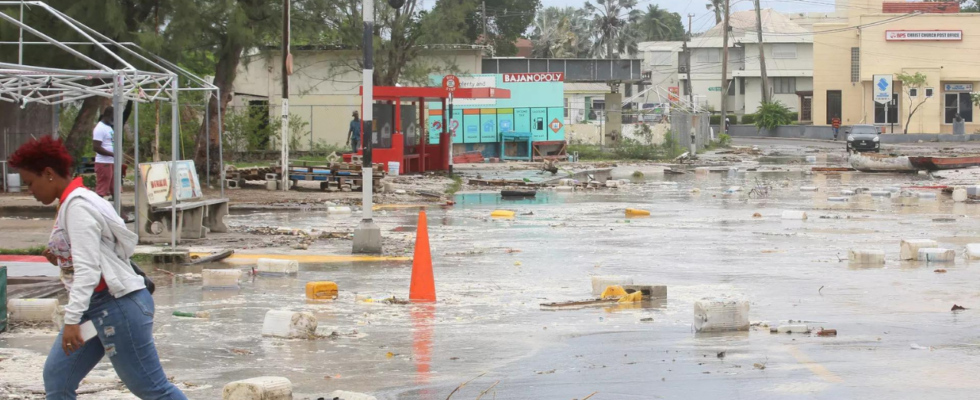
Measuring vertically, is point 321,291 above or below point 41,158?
below

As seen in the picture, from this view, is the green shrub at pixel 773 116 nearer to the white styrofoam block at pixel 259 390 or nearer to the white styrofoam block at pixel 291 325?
the white styrofoam block at pixel 291 325

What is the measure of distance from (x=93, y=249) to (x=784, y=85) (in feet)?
326

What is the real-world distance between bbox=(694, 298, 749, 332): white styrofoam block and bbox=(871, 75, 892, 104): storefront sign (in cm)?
6729

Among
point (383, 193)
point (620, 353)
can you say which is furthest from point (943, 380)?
point (383, 193)

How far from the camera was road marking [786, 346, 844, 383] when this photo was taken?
733 centimetres

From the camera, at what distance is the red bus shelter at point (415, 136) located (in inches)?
1277

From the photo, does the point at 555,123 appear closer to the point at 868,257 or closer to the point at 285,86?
the point at 285,86

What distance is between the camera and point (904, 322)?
948 cm

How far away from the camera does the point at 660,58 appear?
11525 cm

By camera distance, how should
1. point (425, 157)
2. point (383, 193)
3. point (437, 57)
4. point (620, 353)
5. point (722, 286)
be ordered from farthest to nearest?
point (437, 57) < point (425, 157) < point (383, 193) < point (722, 286) < point (620, 353)

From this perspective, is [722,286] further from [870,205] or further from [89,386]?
[870,205]

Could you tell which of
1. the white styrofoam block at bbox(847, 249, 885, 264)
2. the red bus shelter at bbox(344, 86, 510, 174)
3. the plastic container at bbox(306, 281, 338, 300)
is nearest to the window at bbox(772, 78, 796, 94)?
the red bus shelter at bbox(344, 86, 510, 174)

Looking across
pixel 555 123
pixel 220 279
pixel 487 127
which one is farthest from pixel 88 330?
pixel 555 123

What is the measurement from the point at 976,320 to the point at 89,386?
7.09 metres
